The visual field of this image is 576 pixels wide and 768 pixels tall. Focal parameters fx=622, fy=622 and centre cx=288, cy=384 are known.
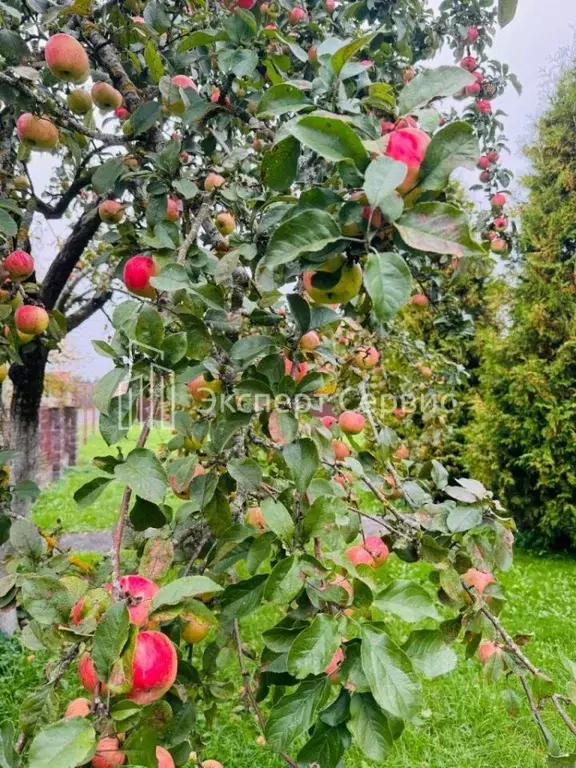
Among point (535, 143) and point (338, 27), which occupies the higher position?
point (535, 143)

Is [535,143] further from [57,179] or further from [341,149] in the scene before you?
[341,149]

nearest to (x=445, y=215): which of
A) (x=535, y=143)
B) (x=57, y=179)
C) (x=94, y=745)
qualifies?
(x=94, y=745)

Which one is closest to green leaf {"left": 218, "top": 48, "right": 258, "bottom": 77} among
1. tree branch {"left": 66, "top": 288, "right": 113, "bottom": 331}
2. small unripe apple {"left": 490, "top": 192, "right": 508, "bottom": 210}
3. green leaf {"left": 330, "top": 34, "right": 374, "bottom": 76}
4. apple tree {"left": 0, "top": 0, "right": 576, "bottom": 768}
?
apple tree {"left": 0, "top": 0, "right": 576, "bottom": 768}

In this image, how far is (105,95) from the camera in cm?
145

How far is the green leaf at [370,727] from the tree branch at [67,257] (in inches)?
90.9

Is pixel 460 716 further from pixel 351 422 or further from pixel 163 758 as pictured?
pixel 163 758

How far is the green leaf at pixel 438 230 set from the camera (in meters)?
0.52

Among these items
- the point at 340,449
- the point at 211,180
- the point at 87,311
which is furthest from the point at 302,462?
the point at 87,311

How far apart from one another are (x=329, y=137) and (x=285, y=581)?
44cm

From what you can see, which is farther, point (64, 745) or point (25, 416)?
point (25, 416)

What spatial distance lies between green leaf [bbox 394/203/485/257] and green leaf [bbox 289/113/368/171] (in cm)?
8

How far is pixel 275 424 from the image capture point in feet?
2.92

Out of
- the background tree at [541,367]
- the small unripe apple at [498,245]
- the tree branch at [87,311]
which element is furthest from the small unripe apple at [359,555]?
the background tree at [541,367]

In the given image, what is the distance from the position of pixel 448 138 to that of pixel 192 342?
0.39 meters
